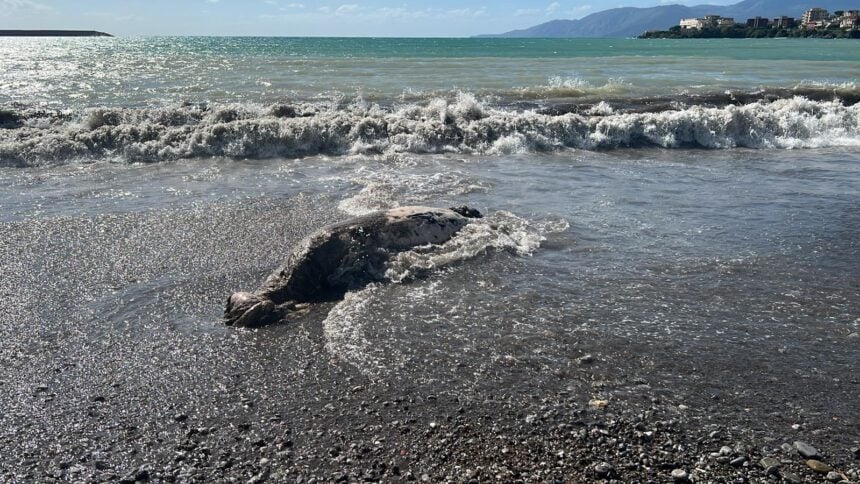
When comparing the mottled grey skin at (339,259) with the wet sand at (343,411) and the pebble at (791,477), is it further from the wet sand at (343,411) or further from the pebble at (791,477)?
the pebble at (791,477)

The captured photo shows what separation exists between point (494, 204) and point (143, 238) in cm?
530

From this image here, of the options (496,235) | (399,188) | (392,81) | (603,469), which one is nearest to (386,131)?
(399,188)

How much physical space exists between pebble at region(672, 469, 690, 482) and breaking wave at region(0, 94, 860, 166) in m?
12.2

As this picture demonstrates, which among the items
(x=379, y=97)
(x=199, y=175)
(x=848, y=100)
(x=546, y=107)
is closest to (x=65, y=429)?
(x=199, y=175)

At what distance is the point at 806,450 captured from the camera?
416 centimetres

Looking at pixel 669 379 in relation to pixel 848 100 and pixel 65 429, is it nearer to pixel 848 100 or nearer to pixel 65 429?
pixel 65 429

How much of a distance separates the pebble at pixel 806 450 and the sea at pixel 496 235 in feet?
1.36

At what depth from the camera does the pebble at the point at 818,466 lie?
157 inches

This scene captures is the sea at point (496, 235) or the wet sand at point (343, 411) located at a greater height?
the sea at point (496, 235)

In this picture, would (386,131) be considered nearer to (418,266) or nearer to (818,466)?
(418,266)

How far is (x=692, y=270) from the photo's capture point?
721 cm

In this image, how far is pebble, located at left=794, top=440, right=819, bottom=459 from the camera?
4117 millimetres

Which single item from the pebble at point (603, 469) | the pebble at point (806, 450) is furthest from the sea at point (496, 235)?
the pebble at point (603, 469)

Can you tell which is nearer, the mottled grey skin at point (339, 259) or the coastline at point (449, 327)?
the coastline at point (449, 327)
